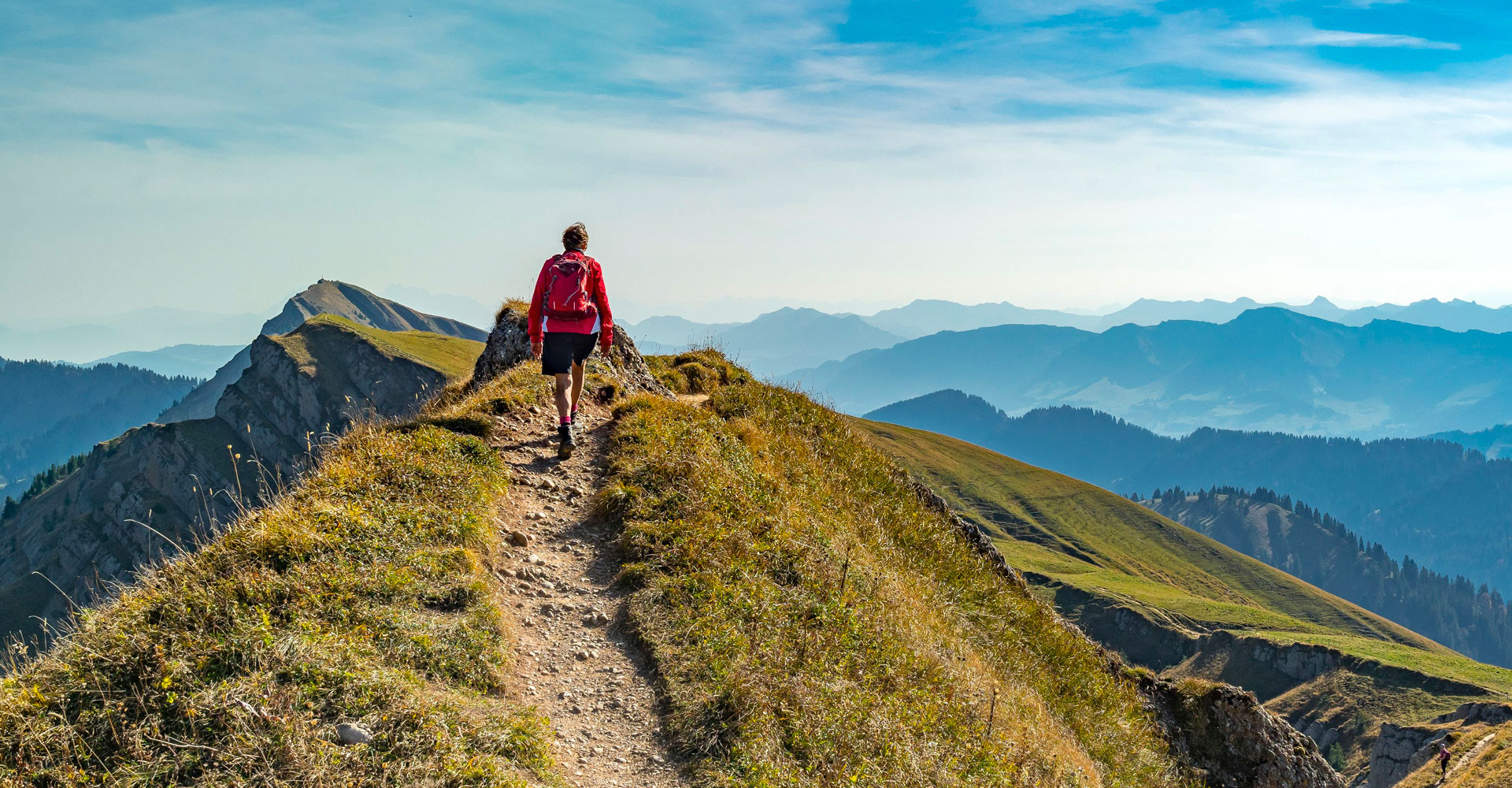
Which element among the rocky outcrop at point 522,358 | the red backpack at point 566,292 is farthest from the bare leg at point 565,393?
the rocky outcrop at point 522,358

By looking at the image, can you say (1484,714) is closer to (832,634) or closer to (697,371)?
(697,371)

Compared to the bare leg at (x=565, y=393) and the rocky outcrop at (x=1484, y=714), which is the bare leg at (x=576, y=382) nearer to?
the bare leg at (x=565, y=393)

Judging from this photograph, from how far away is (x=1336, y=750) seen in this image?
14688cm

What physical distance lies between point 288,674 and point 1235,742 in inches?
672

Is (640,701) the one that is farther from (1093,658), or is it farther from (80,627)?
(1093,658)

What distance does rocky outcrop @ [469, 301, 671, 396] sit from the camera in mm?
17891

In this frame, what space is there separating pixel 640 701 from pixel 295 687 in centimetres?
325

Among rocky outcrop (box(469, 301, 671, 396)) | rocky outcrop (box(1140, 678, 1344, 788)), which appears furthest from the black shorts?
rocky outcrop (box(1140, 678, 1344, 788))

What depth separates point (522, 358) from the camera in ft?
59.8

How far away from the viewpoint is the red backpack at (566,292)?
1309 cm

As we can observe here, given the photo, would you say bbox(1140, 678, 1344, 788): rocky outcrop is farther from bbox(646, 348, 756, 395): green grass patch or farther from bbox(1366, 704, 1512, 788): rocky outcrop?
bbox(1366, 704, 1512, 788): rocky outcrop

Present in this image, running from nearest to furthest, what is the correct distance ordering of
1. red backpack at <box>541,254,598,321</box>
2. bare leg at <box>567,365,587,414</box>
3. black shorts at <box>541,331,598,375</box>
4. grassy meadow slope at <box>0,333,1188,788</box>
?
grassy meadow slope at <box>0,333,1188,788</box>
red backpack at <box>541,254,598,321</box>
black shorts at <box>541,331,598,375</box>
bare leg at <box>567,365,587,414</box>

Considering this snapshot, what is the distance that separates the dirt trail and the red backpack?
2365 millimetres

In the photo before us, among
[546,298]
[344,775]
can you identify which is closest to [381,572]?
[344,775]
